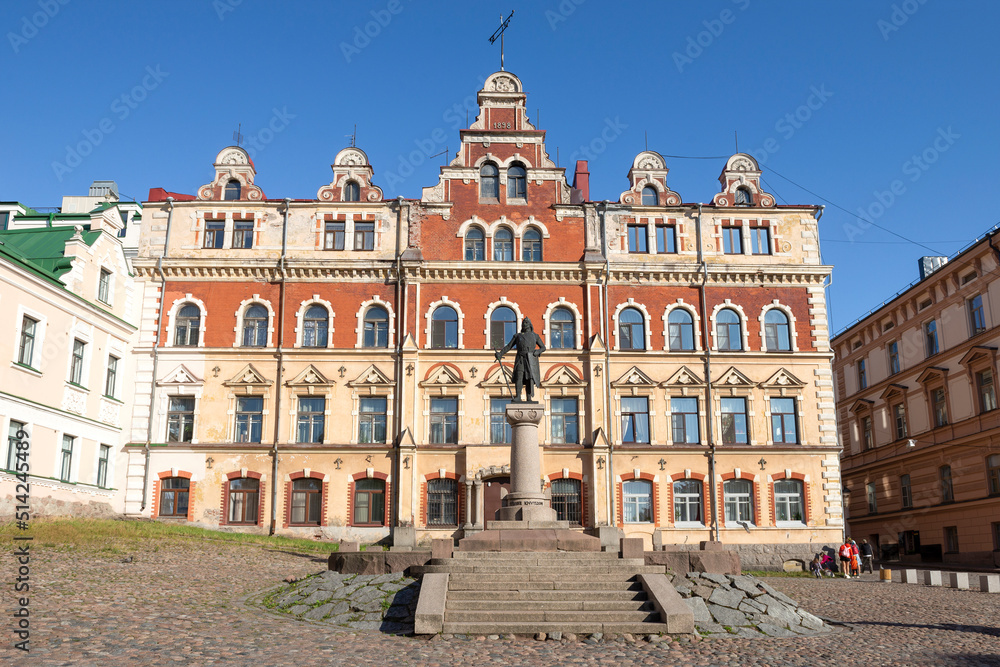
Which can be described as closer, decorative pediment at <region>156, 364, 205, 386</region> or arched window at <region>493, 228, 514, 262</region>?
decorative pediment at <region>156, 364, 205, 386</region>

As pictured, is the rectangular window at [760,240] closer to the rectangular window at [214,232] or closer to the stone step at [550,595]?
the rectangular window at [214,232]

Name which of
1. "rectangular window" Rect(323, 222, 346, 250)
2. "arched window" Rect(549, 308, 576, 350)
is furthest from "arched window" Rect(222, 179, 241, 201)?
"arched window" Rect(549, 308, 576, 350)

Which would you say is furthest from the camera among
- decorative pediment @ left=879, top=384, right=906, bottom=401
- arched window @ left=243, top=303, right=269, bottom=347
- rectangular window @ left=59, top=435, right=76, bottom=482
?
decorative pediment @ left=879, top=384, right=906, bottom=401

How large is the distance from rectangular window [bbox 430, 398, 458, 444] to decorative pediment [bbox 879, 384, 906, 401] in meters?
24.0

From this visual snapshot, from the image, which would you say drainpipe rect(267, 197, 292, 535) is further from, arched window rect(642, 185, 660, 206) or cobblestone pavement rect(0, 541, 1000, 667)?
arched window rect(642, 185, 660, 206)

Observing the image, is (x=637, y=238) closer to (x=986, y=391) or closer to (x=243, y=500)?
(x=986, y=391)

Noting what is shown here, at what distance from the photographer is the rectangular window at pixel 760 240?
39219 mm

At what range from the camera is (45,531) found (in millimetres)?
24219

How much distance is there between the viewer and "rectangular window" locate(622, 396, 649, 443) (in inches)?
1444

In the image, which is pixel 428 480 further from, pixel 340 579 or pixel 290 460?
pixel 340 579

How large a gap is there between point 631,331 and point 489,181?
9204mm

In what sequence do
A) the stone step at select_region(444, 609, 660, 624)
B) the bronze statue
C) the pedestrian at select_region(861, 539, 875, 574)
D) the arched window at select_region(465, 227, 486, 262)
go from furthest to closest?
1. the arched window at select_region(465, 227, 486, 262)
2. the pedestrian at select_region(861, 539, 875, 574)
3. the bronze statue
4. the stone step at select_region(444, 609, 660, 624)

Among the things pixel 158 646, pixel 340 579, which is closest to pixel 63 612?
pixel 158 646

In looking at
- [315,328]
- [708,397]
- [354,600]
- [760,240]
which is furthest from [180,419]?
[760,240]
